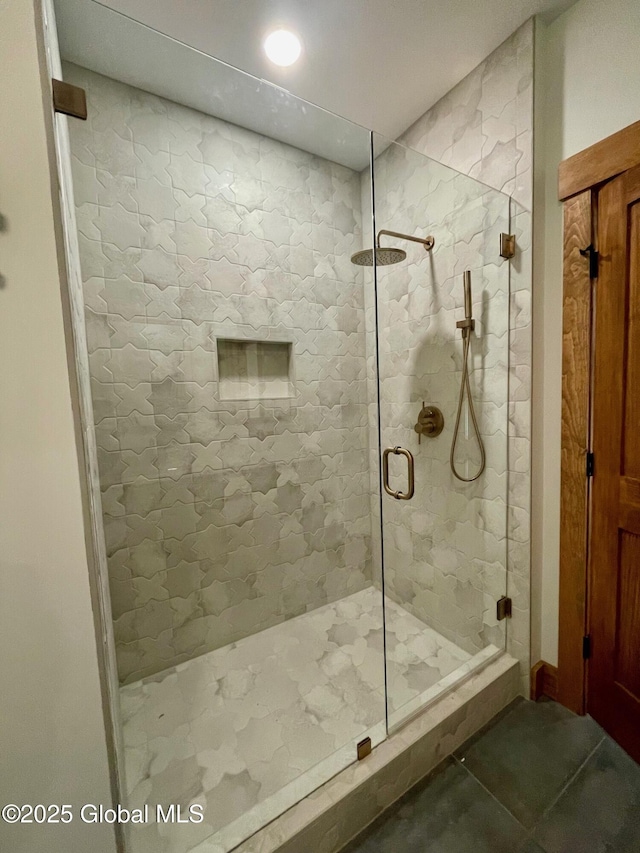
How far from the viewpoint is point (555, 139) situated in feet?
4.05

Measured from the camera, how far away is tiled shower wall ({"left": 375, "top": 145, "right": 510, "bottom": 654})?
4.67 ft

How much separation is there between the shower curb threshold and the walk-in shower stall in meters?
0.05

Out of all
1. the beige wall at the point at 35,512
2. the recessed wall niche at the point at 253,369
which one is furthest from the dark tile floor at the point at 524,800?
the recessed wall niche at the point at 253,369

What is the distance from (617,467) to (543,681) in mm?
960

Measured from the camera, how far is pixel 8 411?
20.9 inches

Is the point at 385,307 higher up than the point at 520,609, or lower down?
higher up

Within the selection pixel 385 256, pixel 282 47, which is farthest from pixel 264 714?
pixel 282 47

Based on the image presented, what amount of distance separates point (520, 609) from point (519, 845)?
678 mm

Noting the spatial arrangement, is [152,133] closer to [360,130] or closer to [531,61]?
[360,130]

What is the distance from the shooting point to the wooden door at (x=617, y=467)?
1089mm

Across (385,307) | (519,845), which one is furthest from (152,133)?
(519,845)

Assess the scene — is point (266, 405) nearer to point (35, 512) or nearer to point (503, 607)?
point (35, 512)

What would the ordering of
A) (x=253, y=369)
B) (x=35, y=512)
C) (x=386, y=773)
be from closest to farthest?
(x=35, y=512) → (x=386, y=773) → (x=253, y=369)

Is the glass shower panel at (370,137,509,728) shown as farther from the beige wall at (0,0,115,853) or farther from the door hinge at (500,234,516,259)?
the beige wall at (0,0,115,853)
